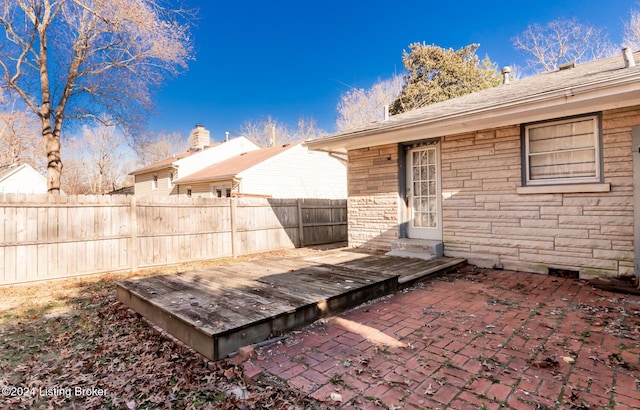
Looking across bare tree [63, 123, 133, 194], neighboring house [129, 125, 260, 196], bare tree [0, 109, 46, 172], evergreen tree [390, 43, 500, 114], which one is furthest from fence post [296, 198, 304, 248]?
bare tree [63, 123, 133, 194]

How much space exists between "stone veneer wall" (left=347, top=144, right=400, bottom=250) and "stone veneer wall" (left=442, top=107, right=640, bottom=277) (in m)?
1.15

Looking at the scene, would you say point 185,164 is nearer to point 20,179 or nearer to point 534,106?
point 20,179

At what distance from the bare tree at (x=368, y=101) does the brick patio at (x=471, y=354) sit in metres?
19.4

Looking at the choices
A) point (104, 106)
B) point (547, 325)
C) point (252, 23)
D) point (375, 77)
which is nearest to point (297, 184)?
point (252, 23)

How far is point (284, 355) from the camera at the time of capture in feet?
9.18

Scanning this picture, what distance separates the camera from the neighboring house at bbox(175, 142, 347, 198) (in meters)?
14.6

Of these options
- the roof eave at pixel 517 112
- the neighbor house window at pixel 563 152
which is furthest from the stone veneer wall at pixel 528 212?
the roof eave at pixel 517 112

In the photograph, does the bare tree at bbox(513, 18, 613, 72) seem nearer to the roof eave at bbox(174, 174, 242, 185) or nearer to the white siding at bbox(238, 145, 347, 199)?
the white siding at bbox(238, 145, 347, 199)

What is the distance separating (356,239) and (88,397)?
6301 mm

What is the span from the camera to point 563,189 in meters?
5.14

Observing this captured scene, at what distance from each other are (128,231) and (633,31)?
21127mm

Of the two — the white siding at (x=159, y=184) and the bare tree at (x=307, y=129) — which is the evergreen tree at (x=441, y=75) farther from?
the white siding at (x=159, y=184)

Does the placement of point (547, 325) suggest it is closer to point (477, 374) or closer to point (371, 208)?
point (477, 374)

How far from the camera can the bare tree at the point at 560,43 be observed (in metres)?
16.0
